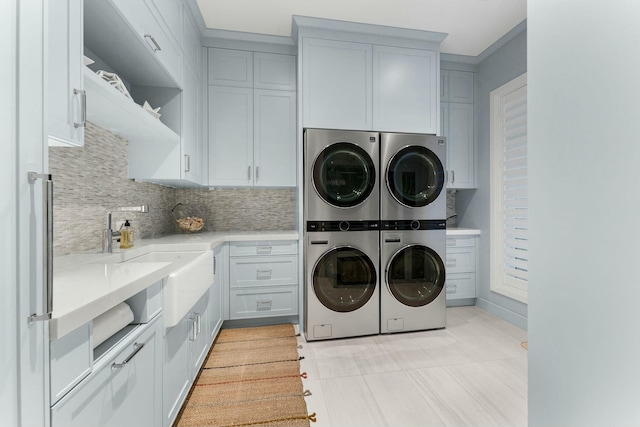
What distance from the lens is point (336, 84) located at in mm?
2648

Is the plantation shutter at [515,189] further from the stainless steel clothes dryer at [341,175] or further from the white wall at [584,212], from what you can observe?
the white wall at [584,212]

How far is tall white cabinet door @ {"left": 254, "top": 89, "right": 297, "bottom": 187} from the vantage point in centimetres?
288

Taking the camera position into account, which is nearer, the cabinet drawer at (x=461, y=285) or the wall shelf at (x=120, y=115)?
the wall shelf at (x=120, y=115)

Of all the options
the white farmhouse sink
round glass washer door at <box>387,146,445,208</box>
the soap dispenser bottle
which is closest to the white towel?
the white farmhouse sink

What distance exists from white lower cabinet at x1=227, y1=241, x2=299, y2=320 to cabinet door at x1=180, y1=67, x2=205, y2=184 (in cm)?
74

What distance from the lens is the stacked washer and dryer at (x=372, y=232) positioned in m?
2.46

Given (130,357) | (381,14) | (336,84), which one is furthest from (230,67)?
(130,357)

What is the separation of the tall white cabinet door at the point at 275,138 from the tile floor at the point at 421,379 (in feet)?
5.07

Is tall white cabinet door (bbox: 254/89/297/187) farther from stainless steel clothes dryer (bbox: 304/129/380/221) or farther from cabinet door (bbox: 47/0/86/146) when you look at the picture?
cabinet door (bbox: 47/0/86/146)

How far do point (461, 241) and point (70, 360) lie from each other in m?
3.36

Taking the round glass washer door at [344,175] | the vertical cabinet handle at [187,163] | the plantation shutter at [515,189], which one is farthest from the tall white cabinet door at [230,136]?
the plantation shutter at [515,189]

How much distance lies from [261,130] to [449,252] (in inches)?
94.8

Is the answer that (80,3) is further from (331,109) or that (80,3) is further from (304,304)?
(304,304)

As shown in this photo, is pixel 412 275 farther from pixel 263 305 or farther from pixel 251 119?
pixel 251 119
